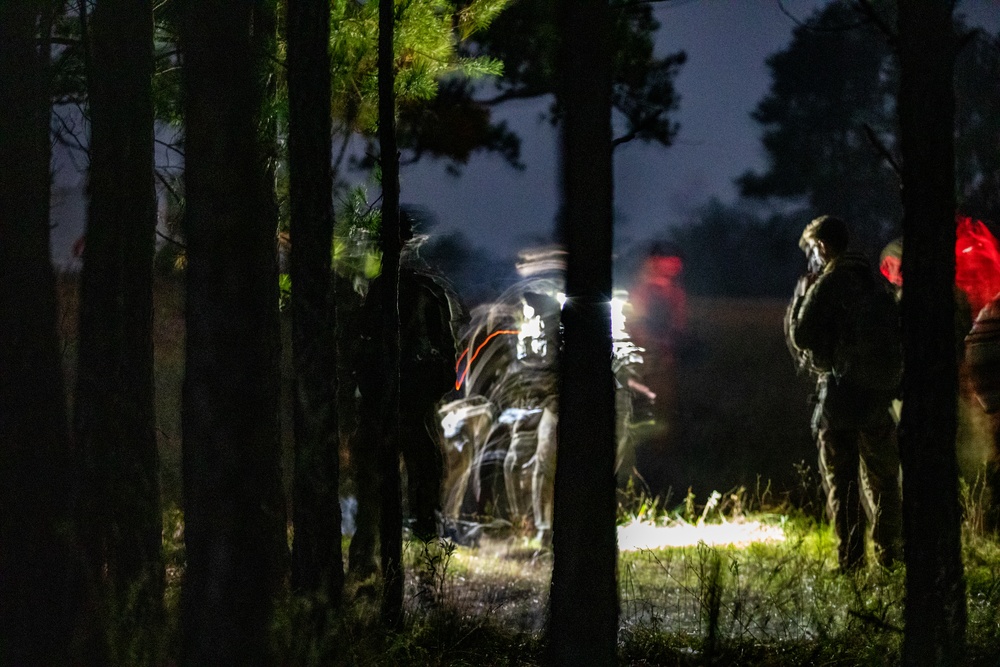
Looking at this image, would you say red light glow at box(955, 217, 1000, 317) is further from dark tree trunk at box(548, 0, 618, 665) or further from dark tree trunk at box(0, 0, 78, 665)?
dark tree trunk at box(0, 0, 78, 665)

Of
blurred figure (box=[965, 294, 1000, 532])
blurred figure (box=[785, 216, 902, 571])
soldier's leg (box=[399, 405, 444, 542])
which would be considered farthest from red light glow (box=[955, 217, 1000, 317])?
soldier's leg (box=[399, 405, 444, 542])

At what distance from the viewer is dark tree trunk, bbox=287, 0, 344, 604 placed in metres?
5.99

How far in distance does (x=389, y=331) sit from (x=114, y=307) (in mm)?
1699

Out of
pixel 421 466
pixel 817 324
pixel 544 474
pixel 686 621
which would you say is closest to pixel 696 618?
pixel 686 621

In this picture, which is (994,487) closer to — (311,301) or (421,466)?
(421,466)

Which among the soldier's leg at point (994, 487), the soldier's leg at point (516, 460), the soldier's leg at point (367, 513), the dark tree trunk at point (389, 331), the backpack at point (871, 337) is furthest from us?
the soldier's leg at point (516, 460)

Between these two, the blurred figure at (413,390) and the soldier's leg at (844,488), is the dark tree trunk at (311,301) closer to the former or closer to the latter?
the blurred figure at (413,390)

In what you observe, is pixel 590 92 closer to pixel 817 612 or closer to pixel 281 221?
pixel 817 612

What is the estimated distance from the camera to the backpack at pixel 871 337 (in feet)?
25.7

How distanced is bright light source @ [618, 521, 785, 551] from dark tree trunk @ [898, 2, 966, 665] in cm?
479

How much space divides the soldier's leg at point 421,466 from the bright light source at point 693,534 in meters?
2.08

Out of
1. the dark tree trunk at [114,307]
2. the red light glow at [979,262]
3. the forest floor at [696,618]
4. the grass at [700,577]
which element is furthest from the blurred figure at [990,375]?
the dark tree trunk at [114,307]

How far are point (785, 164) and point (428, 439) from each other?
1093cm

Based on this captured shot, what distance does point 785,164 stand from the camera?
58.8 ft
